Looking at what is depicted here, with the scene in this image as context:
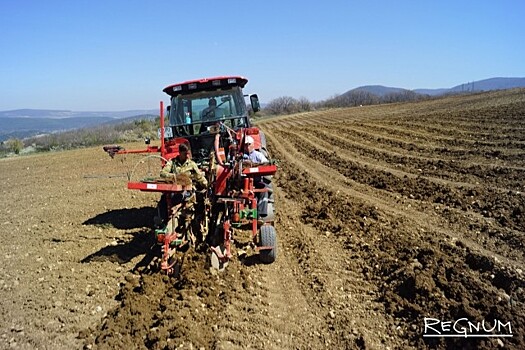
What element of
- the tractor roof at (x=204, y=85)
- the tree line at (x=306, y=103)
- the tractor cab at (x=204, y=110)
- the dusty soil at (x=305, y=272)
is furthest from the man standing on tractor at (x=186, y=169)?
the tree line at (x=306, y=103)

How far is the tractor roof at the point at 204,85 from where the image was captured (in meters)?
6.40

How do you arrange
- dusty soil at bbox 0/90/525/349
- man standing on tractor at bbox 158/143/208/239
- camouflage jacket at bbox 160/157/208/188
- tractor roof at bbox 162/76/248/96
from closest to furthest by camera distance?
dusty soil at bbox 0/90/525/349 → man standing on tractor at bbox 158/143/208/239 → camouflage jacket at bbox 160/157/208/188 → tractor roof at bbox 162/76/248/96

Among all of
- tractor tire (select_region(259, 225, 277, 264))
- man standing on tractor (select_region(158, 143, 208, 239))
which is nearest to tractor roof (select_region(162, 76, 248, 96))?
man standing on tractor (select_region(158, 143, 208, 239))

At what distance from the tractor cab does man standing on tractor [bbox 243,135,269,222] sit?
80 cm

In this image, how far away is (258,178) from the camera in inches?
224

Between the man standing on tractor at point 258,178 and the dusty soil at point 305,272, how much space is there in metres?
0.58

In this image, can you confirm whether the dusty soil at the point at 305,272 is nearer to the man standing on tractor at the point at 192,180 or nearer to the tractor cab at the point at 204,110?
the man standing on tractor at the point at 192,180

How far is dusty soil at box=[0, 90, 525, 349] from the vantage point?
366 centimetres

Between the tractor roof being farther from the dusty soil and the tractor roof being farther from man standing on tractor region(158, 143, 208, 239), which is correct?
the dusty soil

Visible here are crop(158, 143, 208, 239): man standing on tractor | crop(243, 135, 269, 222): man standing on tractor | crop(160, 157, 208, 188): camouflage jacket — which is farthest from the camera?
crop(243, 135, 269, 222): man standing on tractor

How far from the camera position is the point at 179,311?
3867 millimetres

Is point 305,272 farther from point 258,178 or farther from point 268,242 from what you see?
point 258,178

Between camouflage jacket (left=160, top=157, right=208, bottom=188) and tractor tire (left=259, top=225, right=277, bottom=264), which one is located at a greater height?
camouflage jacket (left=160, top=157, right=208, bottom=188)

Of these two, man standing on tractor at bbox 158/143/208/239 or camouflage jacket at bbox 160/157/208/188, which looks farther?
camouflage jacket at bbox 160/157/208/188
